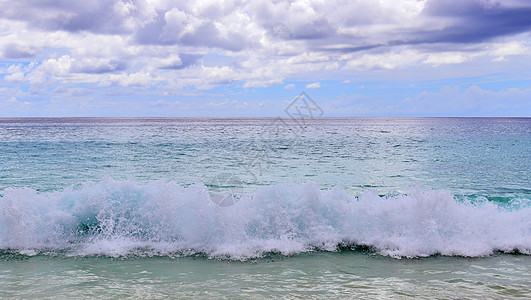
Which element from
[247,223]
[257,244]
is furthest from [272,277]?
[247,223]

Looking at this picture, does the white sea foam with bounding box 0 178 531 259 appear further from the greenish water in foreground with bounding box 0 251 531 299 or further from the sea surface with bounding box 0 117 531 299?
the greenish water in foreground with bounding box 0 251 531 299

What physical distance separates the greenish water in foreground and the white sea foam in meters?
0.48

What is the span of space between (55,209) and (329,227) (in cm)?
653

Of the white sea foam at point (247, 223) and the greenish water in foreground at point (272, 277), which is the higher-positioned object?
the white sea foam at point (247, 223)

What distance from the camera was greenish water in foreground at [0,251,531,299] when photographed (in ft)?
19.7

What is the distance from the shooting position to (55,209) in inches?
367

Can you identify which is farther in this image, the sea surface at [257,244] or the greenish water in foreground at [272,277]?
the sea surface at [257,244]

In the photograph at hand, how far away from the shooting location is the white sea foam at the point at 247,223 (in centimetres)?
823

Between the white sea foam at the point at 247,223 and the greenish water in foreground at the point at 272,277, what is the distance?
484 millimetres

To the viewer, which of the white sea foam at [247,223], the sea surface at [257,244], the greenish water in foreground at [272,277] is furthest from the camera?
the white sea foam at [247,223]

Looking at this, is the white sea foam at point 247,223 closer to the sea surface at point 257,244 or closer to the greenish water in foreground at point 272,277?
the sea surface at point 257,244

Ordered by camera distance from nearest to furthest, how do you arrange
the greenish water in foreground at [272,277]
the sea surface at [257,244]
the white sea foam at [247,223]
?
the greenish water in foreground at [272,277]
the sea surface at [257,244]
the white sea foam at [247,223]

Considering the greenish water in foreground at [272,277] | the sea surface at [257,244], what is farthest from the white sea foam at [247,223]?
the greenish water in foreground at [272,277]

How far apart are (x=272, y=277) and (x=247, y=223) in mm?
2355
